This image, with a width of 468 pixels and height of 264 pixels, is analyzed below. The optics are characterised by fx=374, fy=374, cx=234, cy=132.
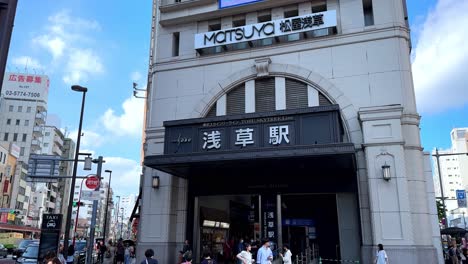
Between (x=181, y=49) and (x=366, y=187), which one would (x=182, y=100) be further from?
(x=366, y=187)

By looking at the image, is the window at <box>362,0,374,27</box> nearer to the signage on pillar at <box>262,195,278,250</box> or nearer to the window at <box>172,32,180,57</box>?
the signage on pillar at <box>262,195,278,250</box>

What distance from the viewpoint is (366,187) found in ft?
50.8

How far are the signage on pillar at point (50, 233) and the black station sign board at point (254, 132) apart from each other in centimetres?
641

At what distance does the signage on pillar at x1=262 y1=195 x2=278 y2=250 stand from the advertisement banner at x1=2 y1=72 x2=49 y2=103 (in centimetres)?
8204

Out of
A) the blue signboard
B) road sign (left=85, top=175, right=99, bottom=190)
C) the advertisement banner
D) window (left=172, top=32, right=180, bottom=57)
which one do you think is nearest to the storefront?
road sign (left=85, top=175, right=99, bottom=190)

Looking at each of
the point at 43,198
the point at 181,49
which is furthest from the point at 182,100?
the point at 43,198

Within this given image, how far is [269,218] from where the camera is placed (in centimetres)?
1728

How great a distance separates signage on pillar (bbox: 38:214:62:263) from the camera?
16.8 metres

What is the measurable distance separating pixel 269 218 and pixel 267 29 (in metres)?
9.16

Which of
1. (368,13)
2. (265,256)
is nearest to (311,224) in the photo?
(265,256)

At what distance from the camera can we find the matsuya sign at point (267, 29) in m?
17.4

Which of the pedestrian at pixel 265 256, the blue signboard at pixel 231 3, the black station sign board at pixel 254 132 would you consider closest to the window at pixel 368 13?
the blue signboard at pixel 231 3

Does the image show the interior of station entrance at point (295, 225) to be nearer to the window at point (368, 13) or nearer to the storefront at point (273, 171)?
the storefront at point (273, 171)

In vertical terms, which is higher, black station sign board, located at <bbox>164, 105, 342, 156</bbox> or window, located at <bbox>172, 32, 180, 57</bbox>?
window, located at <bbox>172, 32, 180, 57</bbox>
